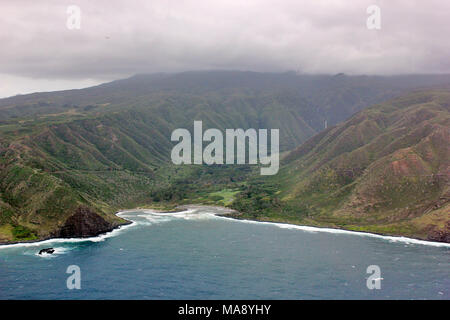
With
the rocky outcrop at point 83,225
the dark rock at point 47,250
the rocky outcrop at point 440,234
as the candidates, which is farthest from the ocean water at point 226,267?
the rocky outcrop at point 83,225

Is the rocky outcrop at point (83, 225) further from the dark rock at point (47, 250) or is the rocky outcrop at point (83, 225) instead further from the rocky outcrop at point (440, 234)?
the rocky outcrop at point (440, 234)

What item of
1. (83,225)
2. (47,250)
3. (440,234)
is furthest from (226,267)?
(440,234)

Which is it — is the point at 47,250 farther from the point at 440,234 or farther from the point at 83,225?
the point at 440,234

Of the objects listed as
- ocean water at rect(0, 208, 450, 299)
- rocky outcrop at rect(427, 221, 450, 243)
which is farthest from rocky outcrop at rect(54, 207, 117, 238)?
rocky outcrop at rect(427, 221, 450, 243)
